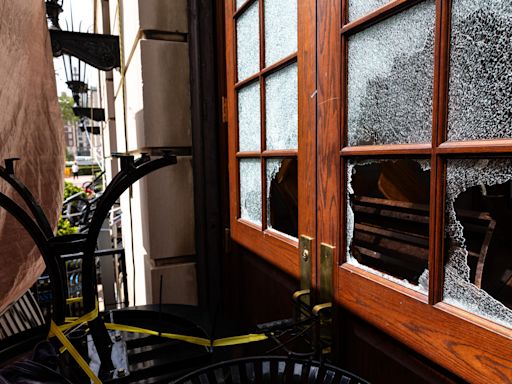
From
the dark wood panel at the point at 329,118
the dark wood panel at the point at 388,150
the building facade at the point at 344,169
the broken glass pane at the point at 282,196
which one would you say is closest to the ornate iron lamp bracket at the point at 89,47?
the building facade at the point at 344,169

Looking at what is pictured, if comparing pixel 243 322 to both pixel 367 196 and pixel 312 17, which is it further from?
pixel 312 17

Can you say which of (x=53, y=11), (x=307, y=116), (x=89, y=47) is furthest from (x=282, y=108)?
(x=53, y=11)

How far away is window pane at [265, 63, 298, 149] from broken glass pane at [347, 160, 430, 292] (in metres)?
0.34

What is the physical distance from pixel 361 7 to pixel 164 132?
1.35 metres

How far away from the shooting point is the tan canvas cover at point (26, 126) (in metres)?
1.56

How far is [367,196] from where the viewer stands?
1.13 meters

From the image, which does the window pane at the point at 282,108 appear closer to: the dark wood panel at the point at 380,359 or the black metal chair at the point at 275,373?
the dark wood panel at the point at 380,359

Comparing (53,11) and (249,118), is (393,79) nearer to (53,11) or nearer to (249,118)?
(249,118)

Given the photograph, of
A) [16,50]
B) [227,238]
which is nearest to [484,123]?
[227,238]

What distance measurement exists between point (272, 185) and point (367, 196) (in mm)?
509

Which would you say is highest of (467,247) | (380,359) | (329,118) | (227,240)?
(329,118)

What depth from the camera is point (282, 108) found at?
4.67 ft

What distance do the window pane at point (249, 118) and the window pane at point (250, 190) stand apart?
78 mm

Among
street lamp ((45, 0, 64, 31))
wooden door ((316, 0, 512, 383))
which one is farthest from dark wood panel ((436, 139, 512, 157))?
street lamp ((45, 0, 64, 31))
